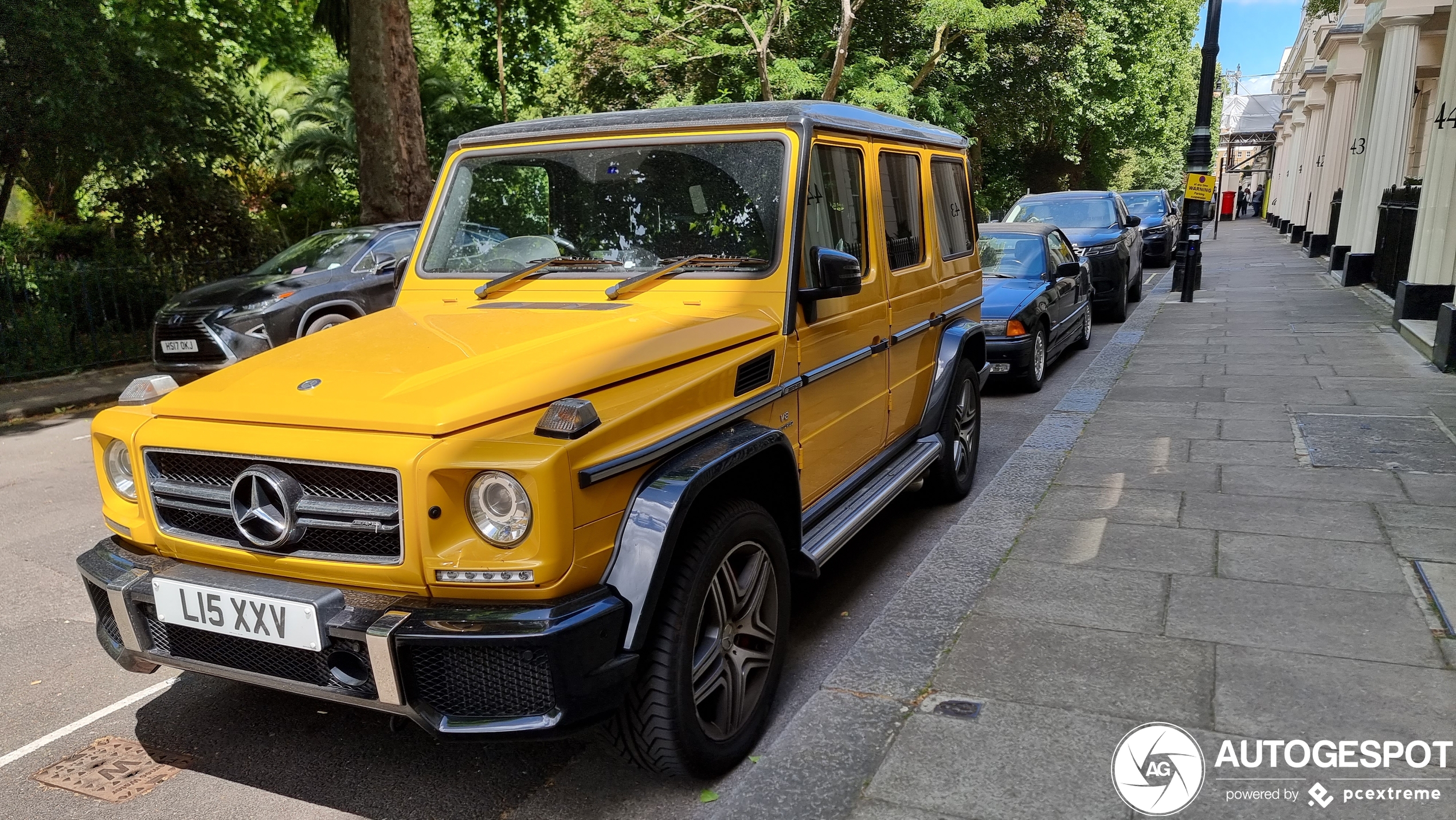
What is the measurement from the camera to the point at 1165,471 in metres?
6.14

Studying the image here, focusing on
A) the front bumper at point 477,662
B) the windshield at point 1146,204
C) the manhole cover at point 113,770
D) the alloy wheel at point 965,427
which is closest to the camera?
the front bumper at point 477,662

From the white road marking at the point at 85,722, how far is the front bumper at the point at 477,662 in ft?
5.03

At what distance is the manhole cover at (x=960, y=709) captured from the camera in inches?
128

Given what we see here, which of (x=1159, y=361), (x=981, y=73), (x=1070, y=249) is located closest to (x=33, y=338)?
(x=1070, y=249)

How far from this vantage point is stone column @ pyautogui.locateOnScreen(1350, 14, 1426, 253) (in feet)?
51.0

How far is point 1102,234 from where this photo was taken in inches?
536

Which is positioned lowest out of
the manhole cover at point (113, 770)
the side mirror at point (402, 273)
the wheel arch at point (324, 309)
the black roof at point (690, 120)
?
the manhole cover at point (113, 770)

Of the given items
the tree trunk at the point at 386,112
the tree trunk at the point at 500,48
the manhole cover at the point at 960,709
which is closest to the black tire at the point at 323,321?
the tree trunk at the point at 386,112

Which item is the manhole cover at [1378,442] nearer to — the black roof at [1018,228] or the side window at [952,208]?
the side window at [952,208]

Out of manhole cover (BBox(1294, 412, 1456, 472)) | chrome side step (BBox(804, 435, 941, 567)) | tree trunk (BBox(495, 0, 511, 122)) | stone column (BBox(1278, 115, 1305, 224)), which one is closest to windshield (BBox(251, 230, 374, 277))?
chrome side step (BBox(804, 435, 941, 567))

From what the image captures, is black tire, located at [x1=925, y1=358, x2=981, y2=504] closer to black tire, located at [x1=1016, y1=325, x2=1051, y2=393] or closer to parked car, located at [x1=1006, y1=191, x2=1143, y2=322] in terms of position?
black tire, located at [x1=1016, y1=325, x2=1051, y2=393]

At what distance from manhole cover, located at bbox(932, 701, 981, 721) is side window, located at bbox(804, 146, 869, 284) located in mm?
1625

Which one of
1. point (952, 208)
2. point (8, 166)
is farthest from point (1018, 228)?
point (8, 166)

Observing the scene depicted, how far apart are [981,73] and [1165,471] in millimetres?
19720
